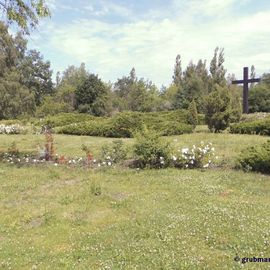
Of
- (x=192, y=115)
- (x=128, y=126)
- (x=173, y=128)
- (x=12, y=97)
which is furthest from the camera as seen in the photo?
(x=12, y=97)

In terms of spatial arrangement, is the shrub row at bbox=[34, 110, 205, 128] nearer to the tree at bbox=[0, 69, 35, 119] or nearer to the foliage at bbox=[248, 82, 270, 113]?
the tree at bbox=[0, 69, 35, 119]

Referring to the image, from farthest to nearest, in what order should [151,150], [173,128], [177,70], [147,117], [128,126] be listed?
[177,70]
[147,117]
[128,126]
[173,128]
[151,150]

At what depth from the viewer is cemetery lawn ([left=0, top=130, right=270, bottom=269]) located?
16.1 ft

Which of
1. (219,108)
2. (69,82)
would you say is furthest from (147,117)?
(69,82)

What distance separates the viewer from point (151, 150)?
10.3 metres

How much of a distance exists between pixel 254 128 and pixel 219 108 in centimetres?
206

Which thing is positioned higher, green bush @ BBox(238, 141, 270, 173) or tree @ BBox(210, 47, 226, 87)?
tree @ BBox(210, 47, 226, 87)

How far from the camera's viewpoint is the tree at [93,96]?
142 ft

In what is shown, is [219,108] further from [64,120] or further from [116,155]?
[64,120]

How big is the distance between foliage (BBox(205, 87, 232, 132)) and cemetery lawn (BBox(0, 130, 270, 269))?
32.5 ft

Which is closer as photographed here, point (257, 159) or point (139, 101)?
point (257, 159)

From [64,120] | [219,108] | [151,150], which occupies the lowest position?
[151,150]

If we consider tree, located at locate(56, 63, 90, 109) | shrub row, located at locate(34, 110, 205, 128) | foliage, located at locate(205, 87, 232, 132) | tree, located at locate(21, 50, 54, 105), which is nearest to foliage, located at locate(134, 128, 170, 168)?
shrub row, located at locate(34, 110, 205, 128)

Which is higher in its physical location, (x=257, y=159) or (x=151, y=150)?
(x=151, y=150)
